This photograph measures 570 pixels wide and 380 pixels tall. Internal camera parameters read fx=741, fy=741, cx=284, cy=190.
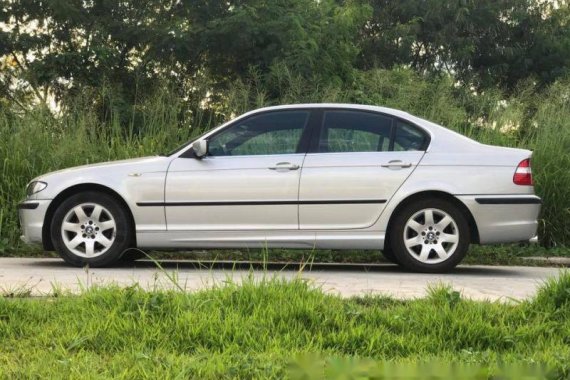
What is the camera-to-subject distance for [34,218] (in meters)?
7.17

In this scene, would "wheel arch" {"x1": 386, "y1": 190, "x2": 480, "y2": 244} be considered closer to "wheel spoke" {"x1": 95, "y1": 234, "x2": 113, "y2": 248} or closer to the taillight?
the taillight

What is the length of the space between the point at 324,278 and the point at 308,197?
0.93 m

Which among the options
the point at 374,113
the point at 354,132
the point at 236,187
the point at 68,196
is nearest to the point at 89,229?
the point at 68,196

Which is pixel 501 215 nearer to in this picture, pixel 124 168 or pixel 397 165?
pixel 397 165

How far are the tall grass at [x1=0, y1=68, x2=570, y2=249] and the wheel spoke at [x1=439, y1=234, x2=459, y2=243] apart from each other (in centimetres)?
285

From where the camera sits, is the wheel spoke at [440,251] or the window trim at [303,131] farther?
the window trim at [303,131]

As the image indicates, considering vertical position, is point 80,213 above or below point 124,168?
below

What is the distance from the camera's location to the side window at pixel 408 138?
23.2 ft

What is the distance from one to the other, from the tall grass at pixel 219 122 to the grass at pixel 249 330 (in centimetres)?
516

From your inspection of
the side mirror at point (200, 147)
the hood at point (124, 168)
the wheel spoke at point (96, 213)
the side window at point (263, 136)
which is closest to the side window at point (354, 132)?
the side window at point (263, 136)

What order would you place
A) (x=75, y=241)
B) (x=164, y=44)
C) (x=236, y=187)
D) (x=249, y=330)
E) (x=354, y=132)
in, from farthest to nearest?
1. (x=164, y=44)
2. (x=354, y=132)
3. (x=75, y=241)
4. (x=236, y=187)
5. (x=249, y=330)

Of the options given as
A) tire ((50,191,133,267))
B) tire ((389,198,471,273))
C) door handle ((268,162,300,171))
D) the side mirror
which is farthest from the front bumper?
tire ((389,198,471,273))

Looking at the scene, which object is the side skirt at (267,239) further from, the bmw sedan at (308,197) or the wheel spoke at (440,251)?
the wheel spoke at (440,251)

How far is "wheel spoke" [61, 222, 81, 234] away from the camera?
23.1ft
